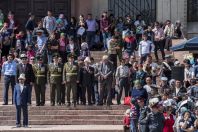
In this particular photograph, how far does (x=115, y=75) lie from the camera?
97.5ft

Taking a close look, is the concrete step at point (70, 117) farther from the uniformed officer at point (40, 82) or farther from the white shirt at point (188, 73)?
the white shirt at point (188, 73)

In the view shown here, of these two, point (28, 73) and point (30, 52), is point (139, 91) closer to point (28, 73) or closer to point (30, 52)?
point (28, 73)

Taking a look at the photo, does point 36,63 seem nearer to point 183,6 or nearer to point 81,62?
point 81,62

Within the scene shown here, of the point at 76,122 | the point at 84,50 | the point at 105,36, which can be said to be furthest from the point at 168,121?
the point at 105,36

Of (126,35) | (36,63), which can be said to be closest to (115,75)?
(36,63)

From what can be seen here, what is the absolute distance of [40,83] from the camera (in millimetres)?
29141

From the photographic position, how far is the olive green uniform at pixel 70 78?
1137 inches

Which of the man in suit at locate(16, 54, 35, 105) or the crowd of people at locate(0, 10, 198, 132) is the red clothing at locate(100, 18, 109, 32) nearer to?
the crowd of people at locate(0, 10, 198, 132)

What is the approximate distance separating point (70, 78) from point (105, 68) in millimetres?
1317

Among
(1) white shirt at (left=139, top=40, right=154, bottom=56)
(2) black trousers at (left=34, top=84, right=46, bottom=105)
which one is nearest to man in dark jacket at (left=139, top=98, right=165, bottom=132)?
(2) black trousers at (left=34, top=84, right=46, bottom=105)

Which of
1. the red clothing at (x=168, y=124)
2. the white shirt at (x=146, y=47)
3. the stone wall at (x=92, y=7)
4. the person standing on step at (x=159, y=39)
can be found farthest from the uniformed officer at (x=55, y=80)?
the stone wall at (x=92, y=7)

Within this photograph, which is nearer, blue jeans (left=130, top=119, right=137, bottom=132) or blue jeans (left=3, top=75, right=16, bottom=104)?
blue jeans (left=130, top=119, right=137, bottom=132)

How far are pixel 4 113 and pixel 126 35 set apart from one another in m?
8.05

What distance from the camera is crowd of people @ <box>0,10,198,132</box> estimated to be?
23.1m
